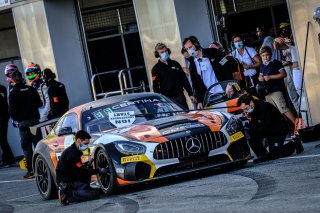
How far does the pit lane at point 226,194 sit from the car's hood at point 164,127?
2.18ft

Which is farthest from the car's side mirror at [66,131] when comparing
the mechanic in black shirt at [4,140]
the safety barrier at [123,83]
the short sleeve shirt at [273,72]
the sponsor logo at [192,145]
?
the mechanic in black shirt at [4,140]

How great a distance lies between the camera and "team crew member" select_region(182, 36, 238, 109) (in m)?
18.6

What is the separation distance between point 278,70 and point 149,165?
5.43 m

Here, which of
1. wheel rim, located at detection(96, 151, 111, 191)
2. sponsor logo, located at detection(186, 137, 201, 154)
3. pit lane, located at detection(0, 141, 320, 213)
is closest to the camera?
pit lane, located at detection(0, 141, 320, 213)

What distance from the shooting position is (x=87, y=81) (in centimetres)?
2780

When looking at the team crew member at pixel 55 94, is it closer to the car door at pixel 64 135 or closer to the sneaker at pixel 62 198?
the car door at pixel 64 135

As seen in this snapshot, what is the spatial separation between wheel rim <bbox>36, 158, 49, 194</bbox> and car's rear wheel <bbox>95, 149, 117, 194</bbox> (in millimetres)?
1587

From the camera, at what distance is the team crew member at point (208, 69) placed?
18.6 metres

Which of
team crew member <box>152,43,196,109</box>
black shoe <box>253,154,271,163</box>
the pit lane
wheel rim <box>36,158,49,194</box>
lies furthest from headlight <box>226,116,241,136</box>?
team crew member <box>152,43,196,109</box>

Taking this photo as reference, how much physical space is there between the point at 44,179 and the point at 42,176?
12cm

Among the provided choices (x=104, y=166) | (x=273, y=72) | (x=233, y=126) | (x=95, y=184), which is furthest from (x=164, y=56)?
(x=104, y=166)

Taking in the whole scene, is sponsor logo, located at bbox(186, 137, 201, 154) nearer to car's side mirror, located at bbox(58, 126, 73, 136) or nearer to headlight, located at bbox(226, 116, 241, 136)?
headlight, located at bbox(226, 116, 241, 136)

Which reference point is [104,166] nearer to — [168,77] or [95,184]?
[95,184]

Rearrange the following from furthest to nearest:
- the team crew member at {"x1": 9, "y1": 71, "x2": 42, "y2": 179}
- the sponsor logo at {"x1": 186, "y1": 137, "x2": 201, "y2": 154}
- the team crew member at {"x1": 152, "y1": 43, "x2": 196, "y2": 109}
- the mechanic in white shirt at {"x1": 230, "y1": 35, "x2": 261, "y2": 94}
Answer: the team crew member at {"x1": 9, "y1": 71, "x2": 42, "y2": 179} → the mechanic in white shirt at {"x1": 230, "y1": 35, "x2": 261, "y2": 94} → the team crew member at {"x1": 152, "y1": 43, "x2": 196, "y2": 109} → the sponsor logo at {"x1": 186, "y1": 137, "x2": 201, "y2": 154}
